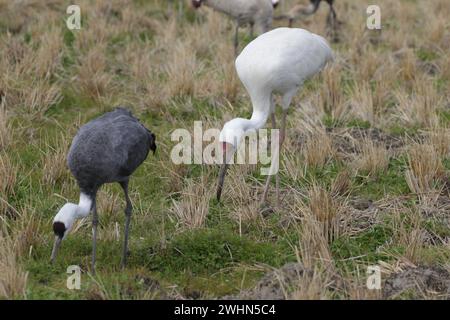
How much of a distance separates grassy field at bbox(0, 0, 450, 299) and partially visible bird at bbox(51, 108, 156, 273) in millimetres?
419

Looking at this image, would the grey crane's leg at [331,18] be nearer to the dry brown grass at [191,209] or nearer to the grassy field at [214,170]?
the grassy field at [214,170]

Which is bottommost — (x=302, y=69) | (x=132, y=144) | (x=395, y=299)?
(x=395, y=299)

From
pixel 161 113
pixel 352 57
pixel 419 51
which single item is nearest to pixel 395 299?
pixel 161 113

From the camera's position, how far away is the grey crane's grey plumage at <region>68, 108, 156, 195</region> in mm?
5844

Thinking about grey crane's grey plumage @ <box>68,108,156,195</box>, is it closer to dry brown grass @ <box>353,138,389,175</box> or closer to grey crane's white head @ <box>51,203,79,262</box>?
grey crane's white head @ <box>51,203,79,262</box>

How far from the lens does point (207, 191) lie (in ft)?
23.6

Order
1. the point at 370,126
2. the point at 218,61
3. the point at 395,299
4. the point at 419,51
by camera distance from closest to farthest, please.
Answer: the point at 395,299 < the point at 370,126 < the point at 218,61 < the point at 419,51

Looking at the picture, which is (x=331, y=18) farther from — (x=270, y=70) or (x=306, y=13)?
(x=270, y=70)

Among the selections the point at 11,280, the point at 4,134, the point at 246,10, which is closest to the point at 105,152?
the point at 11,280

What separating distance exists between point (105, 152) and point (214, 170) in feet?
6.61

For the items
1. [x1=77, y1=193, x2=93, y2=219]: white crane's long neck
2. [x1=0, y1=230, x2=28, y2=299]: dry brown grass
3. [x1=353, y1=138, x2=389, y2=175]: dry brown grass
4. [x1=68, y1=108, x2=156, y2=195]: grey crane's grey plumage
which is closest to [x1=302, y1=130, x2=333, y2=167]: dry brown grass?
[x1=353, y1=138, x2=389, y2=175]: dry brown grass

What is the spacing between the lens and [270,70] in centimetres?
684

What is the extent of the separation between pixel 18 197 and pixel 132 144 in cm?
154

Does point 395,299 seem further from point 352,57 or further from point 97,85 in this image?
point 352,57
